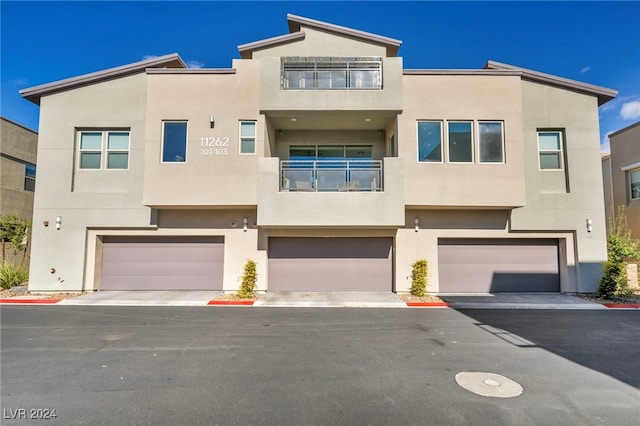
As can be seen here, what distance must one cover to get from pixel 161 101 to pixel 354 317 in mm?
9516

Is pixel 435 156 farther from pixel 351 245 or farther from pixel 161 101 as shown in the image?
pixel 161 101

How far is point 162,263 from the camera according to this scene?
11961 millimetres

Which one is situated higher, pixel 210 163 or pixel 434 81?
pixel 434 81

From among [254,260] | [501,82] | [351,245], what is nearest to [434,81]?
[501,82]

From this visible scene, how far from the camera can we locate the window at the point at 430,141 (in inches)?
435

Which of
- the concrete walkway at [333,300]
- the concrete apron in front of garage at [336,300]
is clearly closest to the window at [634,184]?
the concrete apron in front of garage at [336,300]

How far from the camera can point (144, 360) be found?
5.49 meters

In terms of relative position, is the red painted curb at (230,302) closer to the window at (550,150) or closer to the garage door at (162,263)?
the garage door at (162,263)

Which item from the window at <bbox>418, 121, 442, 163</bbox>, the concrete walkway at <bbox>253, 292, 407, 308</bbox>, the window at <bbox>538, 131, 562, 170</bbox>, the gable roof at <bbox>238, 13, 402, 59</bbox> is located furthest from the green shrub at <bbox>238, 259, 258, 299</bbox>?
the window at <bbox>538, 131, 562, 170</bbox>

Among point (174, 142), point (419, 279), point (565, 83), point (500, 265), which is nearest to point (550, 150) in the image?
point (565, 83)

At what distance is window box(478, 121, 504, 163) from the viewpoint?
11.0m

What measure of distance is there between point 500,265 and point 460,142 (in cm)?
468

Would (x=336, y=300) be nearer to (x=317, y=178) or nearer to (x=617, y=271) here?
(x=317, y=178)

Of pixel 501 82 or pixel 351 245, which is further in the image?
pixel 351 245
